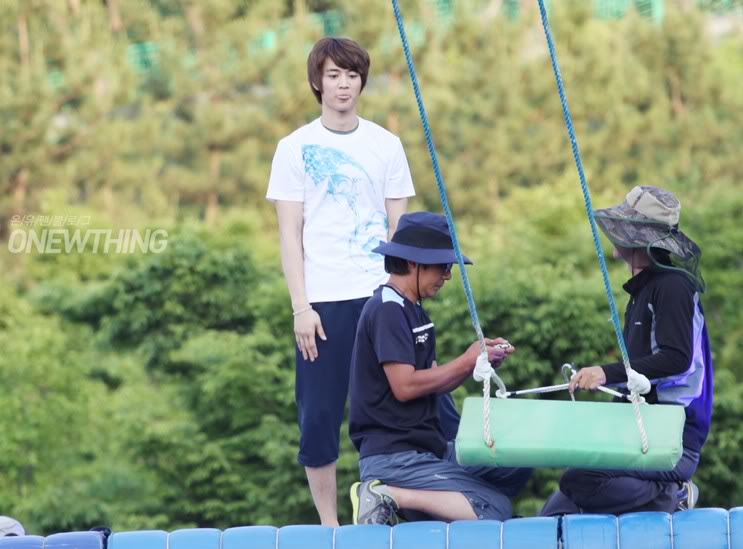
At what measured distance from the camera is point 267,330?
10.2 metres

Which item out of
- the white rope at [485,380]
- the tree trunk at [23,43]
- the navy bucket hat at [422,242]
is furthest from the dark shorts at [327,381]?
the tree trunk at [23,43]

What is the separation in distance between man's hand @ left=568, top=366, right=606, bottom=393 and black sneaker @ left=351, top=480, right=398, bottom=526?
69 centimetres

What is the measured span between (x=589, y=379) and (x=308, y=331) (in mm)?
1129

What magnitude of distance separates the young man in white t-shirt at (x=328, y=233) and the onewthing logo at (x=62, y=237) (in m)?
8.63

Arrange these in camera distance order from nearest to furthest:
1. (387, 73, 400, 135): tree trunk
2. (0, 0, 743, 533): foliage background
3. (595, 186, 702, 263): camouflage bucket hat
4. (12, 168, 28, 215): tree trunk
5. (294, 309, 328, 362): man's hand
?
(595, 186, 702, 263): camouflage bucket hat
(294, 309, 328, 362): man's hand
(0, 0, 743, 533): foliage background
(12, 168, 28, 215): tree trunk
(387, 73, 400, 135): tree trunk

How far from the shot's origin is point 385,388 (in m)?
4.85

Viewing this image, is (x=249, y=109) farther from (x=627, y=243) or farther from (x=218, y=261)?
(x=627, y=243)

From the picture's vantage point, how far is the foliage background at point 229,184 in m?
10.3

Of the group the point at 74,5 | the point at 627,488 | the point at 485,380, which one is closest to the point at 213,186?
the point at 74,5

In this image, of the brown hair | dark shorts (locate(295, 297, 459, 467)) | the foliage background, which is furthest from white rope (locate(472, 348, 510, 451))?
the foliage background

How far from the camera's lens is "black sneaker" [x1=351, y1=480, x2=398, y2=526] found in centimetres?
477

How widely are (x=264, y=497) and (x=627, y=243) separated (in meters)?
5.50

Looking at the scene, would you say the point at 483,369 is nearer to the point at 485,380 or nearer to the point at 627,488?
the point at 485,380

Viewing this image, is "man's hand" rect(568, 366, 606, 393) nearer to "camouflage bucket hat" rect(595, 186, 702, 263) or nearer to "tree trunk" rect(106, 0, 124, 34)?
"camouflage bucket hat" rect(595, 186, 702, 263)
